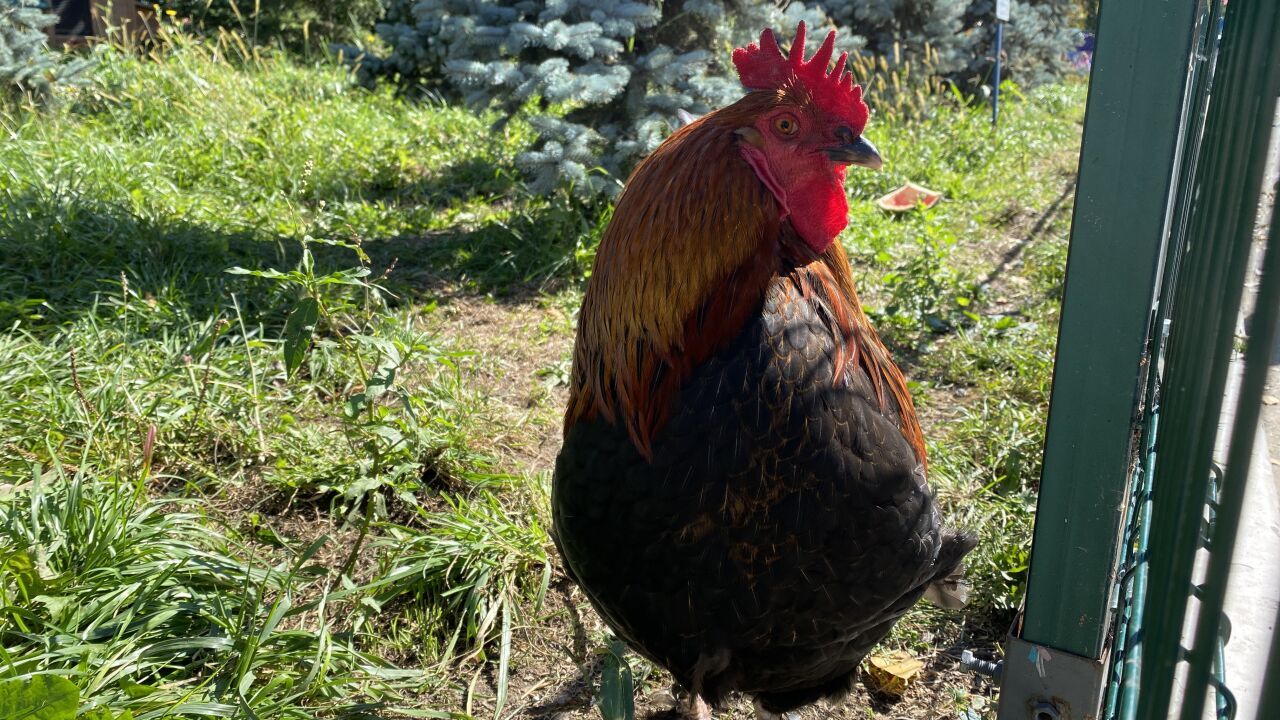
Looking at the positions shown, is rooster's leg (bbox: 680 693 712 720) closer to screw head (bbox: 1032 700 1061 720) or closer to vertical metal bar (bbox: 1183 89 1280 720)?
screw head (bbox: 1032 700 1061 720)

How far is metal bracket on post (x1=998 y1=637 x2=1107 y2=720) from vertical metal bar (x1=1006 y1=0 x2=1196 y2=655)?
0.02m

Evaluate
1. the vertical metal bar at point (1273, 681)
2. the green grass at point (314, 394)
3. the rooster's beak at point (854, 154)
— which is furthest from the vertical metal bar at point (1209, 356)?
the green grass at point (314, 394)

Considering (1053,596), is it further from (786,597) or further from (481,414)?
(481,414)

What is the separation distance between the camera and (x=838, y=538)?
5.90 ft

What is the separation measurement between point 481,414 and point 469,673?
51.8 inches

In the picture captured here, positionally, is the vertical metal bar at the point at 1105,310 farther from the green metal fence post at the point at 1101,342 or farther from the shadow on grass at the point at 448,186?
the shadow on grass at the point at 448,186

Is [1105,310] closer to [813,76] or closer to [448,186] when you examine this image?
[813,76]

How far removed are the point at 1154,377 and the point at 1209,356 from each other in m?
1.18

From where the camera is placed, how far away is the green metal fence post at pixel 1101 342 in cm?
142

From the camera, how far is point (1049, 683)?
5.79 feet

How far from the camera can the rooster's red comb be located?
6.63 feet

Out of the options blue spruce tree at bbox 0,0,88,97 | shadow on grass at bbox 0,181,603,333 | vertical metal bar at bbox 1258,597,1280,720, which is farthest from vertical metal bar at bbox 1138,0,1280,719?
blue spruce tree at bbox 0,0,88,97

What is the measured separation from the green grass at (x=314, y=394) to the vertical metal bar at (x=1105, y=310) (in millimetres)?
1211

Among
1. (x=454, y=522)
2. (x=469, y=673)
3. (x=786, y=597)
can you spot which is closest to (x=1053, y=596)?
(x=786, y=597)
